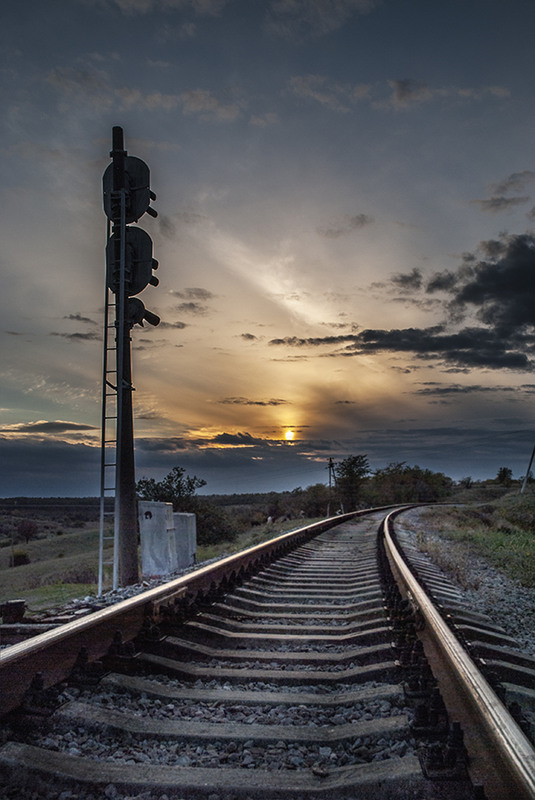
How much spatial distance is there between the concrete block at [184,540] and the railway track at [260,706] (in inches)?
220

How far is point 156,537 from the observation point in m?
9.47

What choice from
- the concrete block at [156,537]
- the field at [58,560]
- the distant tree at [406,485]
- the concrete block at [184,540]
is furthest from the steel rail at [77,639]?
the distant tree at [406,485]

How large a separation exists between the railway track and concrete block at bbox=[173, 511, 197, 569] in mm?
5584

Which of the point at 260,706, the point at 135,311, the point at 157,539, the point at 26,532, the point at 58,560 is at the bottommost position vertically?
the point at 26,532

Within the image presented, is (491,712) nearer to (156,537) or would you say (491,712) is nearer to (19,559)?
(156,537)

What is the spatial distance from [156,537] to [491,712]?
7960 mm

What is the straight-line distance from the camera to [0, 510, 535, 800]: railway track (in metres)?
1.89

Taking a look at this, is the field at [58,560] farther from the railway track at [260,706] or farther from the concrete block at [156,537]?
the railway track at [260,706]

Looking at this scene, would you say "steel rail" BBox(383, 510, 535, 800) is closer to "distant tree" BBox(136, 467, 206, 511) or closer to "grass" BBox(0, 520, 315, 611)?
"grass" BBox(0, 520, 315, 611)

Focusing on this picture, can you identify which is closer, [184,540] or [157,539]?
[157,539]

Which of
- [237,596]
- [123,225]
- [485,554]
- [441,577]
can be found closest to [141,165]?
[123,225]

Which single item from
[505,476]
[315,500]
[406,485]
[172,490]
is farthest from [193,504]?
[505,476]

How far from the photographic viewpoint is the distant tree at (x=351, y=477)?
171 ft

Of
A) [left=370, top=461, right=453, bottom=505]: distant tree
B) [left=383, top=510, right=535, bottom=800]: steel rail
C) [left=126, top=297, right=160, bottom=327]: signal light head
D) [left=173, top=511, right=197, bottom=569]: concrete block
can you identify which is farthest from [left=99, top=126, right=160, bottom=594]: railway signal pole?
[left=370, top=461, right=453, bottom=505]: distant tree
